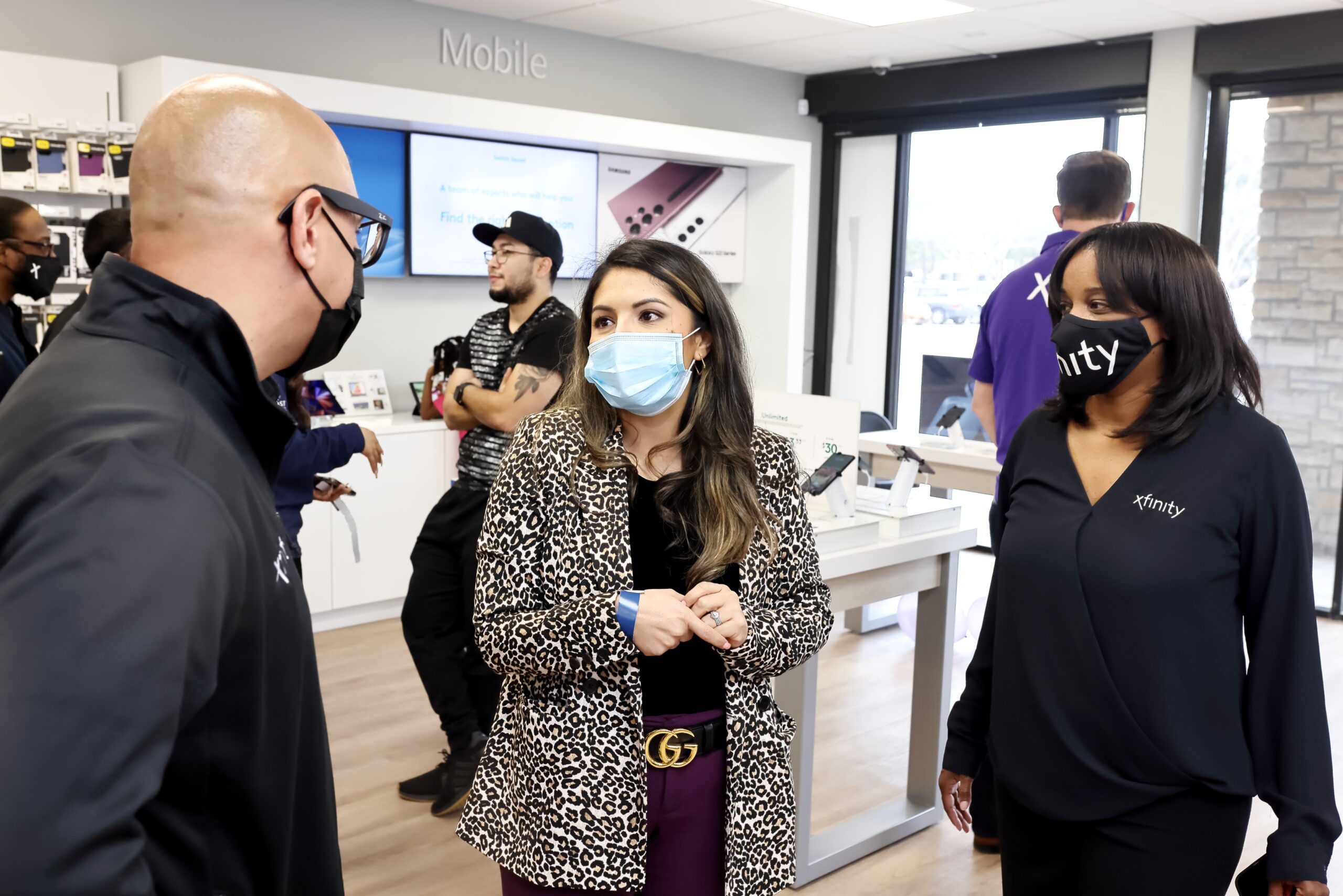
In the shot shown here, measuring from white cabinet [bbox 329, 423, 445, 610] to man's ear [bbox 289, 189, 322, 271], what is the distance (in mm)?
4002

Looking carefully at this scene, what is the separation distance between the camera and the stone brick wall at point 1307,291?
548 centimetres

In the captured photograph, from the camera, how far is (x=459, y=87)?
5.92 metres

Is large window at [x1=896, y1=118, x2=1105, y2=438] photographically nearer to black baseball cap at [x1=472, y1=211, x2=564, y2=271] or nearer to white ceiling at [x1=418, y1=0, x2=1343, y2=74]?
white ceiling at [x1=418, y1=0, x2=1343, y2=74]

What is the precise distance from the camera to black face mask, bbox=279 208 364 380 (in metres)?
1.05

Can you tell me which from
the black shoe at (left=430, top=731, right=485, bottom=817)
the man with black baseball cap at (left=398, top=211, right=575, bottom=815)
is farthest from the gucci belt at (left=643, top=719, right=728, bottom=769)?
the black shoe at (left=430, top=731, right=485, bottom=817)

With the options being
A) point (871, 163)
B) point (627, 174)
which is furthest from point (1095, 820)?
point (871, 163)

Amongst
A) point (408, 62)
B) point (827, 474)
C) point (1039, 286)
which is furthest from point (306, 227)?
point (408, 62)

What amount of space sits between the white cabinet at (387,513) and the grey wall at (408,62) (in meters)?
0.82

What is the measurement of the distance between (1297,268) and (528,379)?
453 cm

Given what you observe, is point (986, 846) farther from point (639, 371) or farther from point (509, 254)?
point (509, 254)

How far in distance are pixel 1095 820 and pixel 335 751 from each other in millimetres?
2750

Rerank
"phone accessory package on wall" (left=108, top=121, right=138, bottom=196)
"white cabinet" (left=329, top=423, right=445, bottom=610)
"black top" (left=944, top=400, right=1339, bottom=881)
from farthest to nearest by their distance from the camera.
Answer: "white cabinet" (left=329, top=423, right=445, bottom=610) → "phone accessory package on wall" (left=108, top=121, right=138, bottom=196) → "black top" (left=944, top=400, right=1339, bottom=881)

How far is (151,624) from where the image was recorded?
0.70 metres

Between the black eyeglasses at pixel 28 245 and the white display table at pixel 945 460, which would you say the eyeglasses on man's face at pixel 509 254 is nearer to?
the black eyeglasses at pixel 28 245
